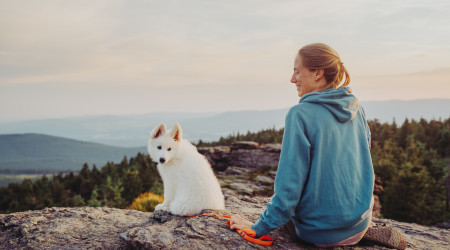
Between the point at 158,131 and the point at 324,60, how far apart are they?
3.66 meters

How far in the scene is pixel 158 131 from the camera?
6074 millimetres

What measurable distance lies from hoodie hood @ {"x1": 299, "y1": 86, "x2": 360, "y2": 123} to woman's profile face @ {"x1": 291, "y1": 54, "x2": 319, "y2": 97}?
23 cm

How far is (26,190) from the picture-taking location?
185 ft

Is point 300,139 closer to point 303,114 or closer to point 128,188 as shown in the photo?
point 303,114

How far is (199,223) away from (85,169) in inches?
2891

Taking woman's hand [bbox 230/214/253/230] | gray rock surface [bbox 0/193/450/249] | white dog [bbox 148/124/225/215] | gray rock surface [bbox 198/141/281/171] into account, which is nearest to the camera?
gray rock surface [bbox 0/193/450/249]

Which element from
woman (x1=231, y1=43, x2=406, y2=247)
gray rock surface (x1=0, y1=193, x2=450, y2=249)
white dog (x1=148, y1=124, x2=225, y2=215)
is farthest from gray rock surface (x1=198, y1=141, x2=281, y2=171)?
woman (x1=231, y1=43, x2=406, y2=247)

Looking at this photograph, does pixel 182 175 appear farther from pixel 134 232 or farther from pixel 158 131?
pixel 134 232

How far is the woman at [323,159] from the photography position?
11.8 feet

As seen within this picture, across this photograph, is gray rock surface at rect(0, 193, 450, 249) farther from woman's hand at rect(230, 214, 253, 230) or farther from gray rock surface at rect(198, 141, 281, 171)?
gray rock surface at rect(198, 141, 281, 171)

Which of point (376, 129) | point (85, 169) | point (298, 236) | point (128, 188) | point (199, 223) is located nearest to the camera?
point (298, 236)

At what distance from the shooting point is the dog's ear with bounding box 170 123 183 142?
5936 millimetres

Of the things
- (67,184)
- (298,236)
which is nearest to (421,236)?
(298,236)

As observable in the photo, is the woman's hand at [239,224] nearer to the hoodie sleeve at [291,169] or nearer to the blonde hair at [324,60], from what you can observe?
the hoodie sleeve at [291,169]
